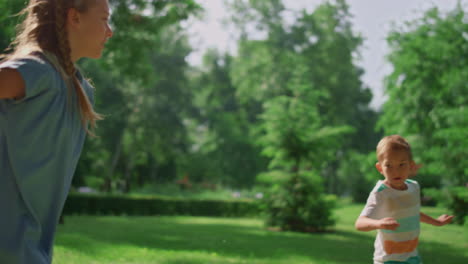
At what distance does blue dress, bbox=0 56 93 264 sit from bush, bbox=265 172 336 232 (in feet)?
49.7

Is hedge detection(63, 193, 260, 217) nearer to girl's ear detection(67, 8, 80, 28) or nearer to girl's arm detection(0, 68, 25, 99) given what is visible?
girl's ear detection(67, 8, 80, 28)

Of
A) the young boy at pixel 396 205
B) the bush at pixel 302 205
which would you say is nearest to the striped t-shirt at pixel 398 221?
the young boy at pixel 396 205

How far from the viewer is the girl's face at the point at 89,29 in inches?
70.5

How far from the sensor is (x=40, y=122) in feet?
5.22

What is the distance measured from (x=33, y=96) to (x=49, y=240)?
54 cm

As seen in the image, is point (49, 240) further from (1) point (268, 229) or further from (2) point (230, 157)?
(2) point (230, 157)

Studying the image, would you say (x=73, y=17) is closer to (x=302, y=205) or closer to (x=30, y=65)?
(x=30, y=65)

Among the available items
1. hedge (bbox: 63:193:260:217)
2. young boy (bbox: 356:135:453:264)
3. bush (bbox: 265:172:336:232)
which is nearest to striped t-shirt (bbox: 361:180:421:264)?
young boy (bbox: 356:135:453:264)

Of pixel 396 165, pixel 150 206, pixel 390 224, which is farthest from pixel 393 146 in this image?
pixel 150 206

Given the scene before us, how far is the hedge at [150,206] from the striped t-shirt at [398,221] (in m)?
18.5

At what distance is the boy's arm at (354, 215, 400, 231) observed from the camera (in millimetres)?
2754

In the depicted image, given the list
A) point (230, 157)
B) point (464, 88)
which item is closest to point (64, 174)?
point (464, 88)

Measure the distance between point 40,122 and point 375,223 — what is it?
7.17ft

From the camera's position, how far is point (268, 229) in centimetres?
1689
